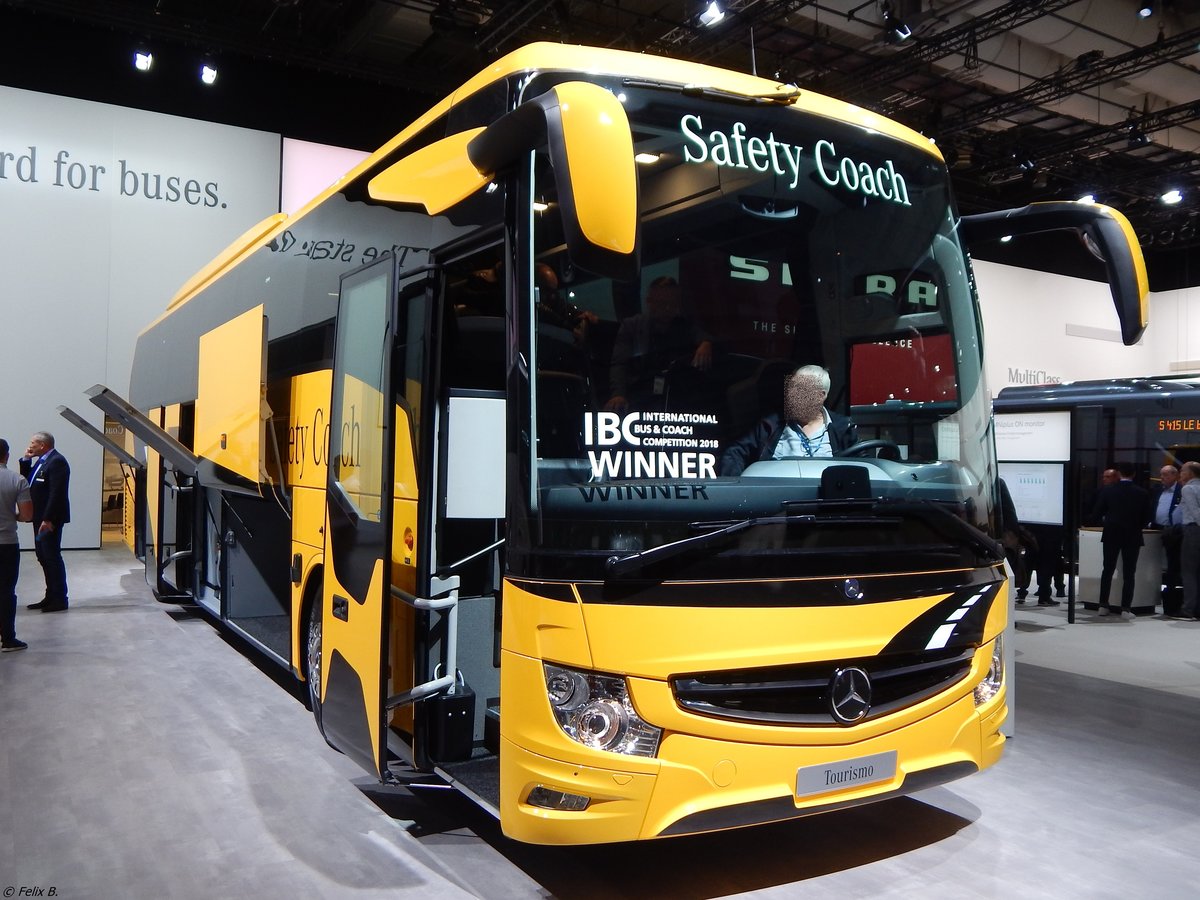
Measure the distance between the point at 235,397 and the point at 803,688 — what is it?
14.6ft

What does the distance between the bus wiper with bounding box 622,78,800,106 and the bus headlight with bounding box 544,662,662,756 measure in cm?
184

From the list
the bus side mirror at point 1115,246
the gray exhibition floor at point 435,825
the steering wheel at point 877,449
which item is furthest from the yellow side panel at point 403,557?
the bus side mirror at point 1115,246

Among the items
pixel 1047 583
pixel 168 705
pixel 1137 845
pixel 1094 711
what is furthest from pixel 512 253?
pixel 1047 583

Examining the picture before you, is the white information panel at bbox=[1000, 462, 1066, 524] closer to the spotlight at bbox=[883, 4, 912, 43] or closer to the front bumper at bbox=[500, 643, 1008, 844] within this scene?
the spotlight at bbox=[883, 4, 912, 43]

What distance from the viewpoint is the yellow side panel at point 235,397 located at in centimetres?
574

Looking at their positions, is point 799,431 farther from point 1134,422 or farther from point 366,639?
point 1134,422

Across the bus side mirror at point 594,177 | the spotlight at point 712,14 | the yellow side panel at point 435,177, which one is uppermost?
the spotlight at point 712,14

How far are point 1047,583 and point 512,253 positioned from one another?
899cm

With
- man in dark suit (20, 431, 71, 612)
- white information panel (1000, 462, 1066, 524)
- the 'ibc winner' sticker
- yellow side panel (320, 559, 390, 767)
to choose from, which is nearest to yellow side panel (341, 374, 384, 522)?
yellow side panel (320, 559, 390, 767)

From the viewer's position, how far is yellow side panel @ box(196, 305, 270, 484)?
574 cm

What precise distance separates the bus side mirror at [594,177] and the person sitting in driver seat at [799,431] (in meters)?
0.87

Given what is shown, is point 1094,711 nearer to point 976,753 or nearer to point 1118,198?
point 976,753

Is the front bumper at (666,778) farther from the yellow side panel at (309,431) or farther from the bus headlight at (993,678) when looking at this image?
the yellow side panel at (309,431)

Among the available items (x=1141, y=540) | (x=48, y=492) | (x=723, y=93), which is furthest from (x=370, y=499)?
(x=1141, y=540)
